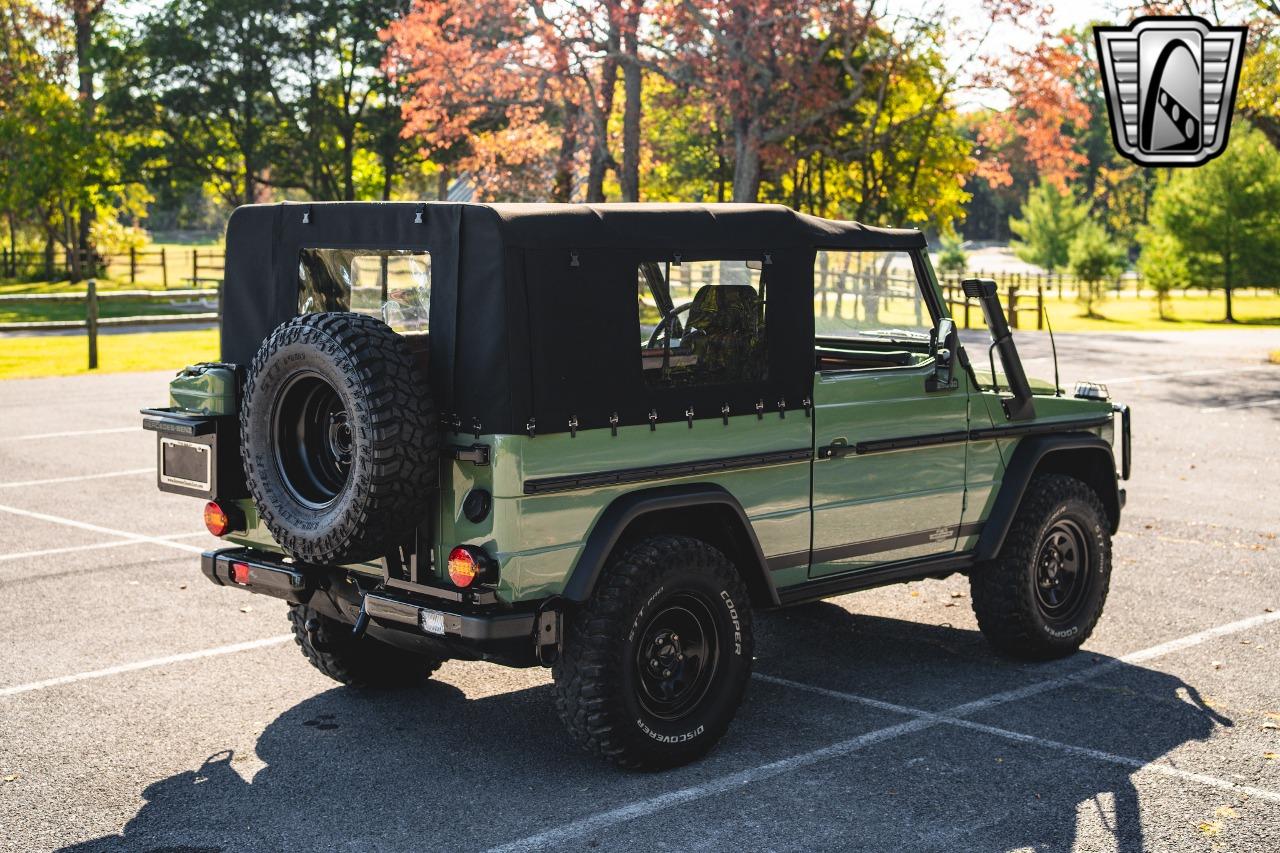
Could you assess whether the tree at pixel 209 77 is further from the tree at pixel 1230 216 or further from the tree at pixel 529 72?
the tree at pixel 1230 216

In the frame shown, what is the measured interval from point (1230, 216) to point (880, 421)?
140 feet

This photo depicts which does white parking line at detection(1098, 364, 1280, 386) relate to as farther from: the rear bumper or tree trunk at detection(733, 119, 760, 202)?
the rear bumper

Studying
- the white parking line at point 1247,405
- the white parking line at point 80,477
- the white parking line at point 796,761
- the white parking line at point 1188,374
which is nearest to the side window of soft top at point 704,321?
the white parking line at point 796,761

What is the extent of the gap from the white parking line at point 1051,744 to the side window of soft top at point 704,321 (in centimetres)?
162

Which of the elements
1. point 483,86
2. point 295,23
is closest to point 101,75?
point 295,23

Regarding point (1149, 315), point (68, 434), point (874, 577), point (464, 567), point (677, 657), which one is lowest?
point (68, 434)

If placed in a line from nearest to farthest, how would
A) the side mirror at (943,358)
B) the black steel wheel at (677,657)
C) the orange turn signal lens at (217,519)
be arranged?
the black steel wheel at (677,657) → the orange turn signal lens at (217,519) → the side mirror at (943,358)

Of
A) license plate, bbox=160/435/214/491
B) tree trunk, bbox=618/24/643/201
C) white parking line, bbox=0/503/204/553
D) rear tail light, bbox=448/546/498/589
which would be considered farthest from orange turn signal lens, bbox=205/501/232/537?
tree trunk, bbox=618/24/643/201

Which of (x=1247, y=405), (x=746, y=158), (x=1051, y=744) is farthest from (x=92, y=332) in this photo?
(x=1051, y=744)

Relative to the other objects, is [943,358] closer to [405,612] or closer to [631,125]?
[405,612]

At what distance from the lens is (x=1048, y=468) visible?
7586mm

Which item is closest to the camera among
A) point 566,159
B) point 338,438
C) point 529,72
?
point 338,438

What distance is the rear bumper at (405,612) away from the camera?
5.29 meters

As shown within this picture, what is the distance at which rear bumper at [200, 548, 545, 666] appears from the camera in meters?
5.29
